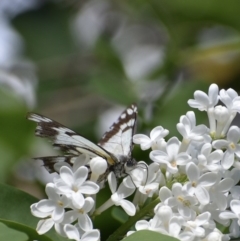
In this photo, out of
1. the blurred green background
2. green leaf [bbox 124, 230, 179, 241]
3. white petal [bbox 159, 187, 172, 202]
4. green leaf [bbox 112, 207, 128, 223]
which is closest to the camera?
green leaf [bbox 124, 230, 179, 241]

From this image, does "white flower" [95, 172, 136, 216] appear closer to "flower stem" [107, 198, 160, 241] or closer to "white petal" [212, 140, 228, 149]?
"flower stem" [107, 198, 160, 241]

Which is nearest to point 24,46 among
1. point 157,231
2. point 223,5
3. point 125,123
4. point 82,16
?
point 82,16

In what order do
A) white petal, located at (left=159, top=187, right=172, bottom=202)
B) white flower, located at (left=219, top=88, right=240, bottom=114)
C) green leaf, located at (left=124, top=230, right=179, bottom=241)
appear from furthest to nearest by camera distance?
white flower, located at (left=219, top=88, right=240, bottom=114), white petal, located at (left=159, top=187, right=172, bottom=202), green leaf, located at (left=124, top=230, right=179, bottom=241)

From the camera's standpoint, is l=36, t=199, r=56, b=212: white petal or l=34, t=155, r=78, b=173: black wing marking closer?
l=36, t=199, r=56, b=212: white petal

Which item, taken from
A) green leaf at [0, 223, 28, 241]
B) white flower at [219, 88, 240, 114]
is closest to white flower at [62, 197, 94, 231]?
green leaf at [0, 223, 28, 241]

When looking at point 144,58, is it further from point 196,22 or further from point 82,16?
point 196,22

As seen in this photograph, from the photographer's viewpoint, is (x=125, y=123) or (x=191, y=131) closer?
(x=191, y=131)
